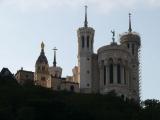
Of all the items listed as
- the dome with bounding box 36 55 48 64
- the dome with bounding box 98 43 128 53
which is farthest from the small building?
the dome with bounding box 98 43 128 53

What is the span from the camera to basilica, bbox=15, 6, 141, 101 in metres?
121

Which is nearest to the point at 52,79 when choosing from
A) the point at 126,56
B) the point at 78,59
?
the point at 78,59

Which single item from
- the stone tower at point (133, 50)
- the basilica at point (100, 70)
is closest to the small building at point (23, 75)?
the basilica at point (100, 70)

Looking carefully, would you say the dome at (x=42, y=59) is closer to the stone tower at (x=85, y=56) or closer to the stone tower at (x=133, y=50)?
the stone tower at (x=85, y=56)

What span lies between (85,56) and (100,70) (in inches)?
180

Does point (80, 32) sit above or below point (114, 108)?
above

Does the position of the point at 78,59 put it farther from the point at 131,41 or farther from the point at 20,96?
the point at 20,96

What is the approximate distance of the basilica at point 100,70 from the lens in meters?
121

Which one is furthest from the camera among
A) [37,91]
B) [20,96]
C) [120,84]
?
[120,84]

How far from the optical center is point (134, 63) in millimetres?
129750

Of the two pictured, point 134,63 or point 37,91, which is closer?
point 37,91

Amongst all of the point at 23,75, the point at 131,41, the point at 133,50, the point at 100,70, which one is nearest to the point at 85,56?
the point at 100,70

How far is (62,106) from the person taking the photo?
9069 centimetres

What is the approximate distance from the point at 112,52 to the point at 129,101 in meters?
17.2
